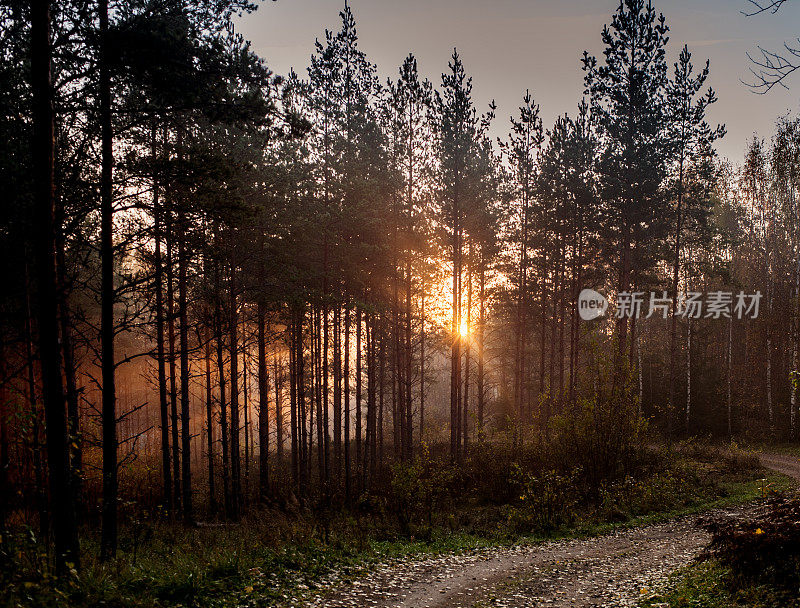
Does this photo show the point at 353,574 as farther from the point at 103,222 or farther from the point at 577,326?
the point at 577,326

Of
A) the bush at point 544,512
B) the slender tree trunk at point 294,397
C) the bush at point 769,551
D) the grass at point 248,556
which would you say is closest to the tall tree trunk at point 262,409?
the slender tree trunk at point 294,397

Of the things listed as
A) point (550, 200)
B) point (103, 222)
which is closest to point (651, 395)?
point (550, 200)

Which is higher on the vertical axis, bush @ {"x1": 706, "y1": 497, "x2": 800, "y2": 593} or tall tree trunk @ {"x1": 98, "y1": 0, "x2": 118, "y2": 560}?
tall tree trunk @ {"x1": 98, "y1": 0, "x2": 118, "y2": 560}

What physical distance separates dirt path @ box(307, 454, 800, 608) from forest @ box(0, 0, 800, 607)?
181cm

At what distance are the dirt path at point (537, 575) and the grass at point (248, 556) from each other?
25.5 inches

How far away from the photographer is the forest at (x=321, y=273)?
7.47m

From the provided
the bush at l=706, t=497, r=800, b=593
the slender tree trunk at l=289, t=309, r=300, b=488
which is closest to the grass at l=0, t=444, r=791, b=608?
the bush at l=706, t=497, r=800, b=593

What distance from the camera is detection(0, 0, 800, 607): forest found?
294 inches

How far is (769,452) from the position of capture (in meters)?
26.2

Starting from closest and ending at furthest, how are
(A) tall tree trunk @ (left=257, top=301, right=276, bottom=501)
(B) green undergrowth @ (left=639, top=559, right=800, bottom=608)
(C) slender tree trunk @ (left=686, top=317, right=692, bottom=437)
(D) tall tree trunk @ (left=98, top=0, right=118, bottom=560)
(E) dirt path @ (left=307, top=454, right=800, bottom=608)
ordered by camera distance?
(B) green undergrowth @ (left=639, top=559, right=800, bottom=608), (E) dirt path @ (left=307, top=454, right=800, bottom=608), (D) tall tree trunk @ (left=98, top=0, right=118, bottom=560), (A) tall tree trunk @ (left=257, top=301, right=276, bottom=501), (C) slender tree trunk @ (left=686, top=317, right=692, bottom=437)

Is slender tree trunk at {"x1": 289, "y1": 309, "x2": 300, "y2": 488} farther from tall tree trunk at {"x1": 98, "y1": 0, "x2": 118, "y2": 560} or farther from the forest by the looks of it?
tall tree trunk at {"x1": 98, "y1": 0, "x2": 118, "y2": 560}

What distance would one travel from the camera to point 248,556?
28.3ft

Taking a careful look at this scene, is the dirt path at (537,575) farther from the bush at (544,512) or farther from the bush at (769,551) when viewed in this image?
the bush at (769,551)

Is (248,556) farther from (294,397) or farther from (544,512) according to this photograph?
(294,397)
